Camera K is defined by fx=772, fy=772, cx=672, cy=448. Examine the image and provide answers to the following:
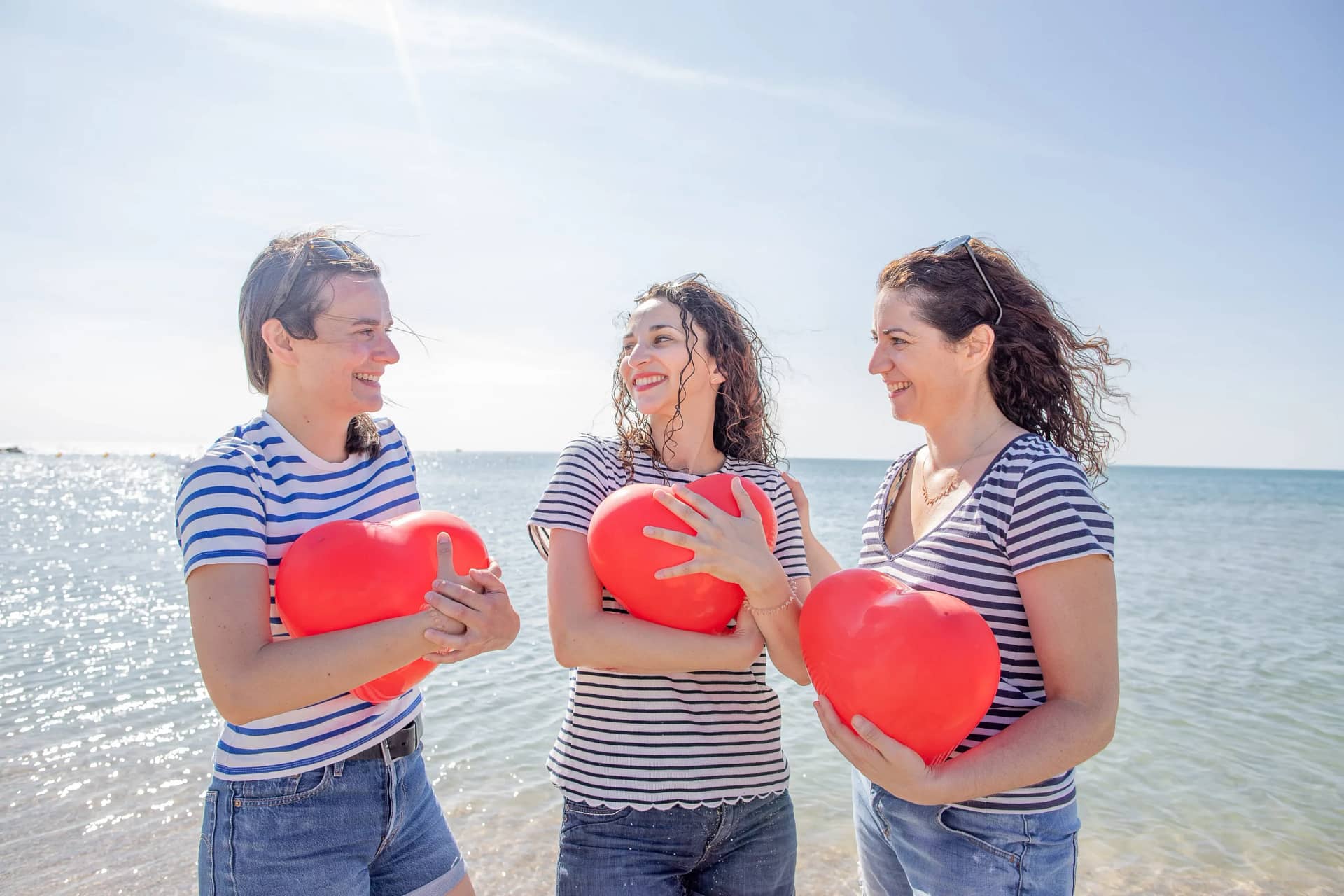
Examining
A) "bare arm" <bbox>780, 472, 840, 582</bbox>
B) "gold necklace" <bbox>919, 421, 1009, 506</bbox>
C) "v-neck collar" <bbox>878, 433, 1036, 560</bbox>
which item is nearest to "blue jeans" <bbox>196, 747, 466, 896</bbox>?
"bare arm" <bbox>780, 472, 840, 582</bbox>

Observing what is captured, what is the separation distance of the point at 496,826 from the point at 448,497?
Result: 30.3 meters

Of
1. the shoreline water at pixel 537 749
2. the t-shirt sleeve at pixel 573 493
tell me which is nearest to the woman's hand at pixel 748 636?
the t-shirt sleeve at pixel 573 493

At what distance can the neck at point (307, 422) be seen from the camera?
2199mm

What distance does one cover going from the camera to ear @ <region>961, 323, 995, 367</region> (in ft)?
7.58

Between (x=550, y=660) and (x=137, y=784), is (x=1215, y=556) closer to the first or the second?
(x=550, y=660)

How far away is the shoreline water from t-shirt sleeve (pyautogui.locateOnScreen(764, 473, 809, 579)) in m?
3.21

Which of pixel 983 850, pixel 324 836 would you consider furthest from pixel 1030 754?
pixel 324 836

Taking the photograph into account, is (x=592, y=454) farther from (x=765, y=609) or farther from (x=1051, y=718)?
(x=1051, y=718)

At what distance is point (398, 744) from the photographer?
2.24 m

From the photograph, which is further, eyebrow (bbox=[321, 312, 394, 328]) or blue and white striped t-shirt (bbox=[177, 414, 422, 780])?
eyebrow (bbox=[321, 312, 394, 328])

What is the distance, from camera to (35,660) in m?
7.87

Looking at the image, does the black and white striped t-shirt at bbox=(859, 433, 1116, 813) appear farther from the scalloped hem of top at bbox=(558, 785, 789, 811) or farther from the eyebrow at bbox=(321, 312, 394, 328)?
the eyebrow at bbox=(321, 312, 394, 328)

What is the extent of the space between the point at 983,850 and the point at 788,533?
983 mm

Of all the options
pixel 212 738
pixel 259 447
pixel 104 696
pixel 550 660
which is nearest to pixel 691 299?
pixel 259 447
